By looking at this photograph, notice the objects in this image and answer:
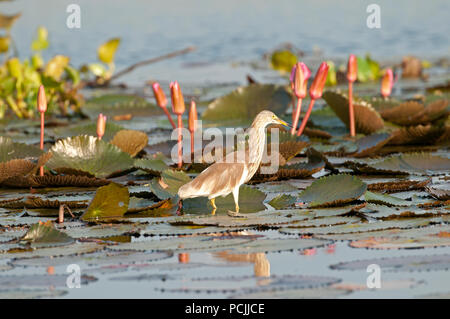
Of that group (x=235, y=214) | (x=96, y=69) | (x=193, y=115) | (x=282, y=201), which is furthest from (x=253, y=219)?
(x=96, y=69)

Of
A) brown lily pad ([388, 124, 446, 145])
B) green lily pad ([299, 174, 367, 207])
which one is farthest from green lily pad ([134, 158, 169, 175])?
brown lily pad ([388, 124, 446, 145])

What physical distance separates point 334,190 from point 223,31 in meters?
16.8

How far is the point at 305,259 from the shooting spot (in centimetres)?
388

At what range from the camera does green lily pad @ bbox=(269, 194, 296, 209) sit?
4.89 m

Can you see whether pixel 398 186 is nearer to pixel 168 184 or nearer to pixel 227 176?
pixel 227 176

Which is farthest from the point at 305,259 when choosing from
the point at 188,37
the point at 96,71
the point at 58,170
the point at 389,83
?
the point at 188,37

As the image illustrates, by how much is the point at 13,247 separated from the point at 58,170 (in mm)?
1617

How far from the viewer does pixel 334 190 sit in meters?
4.96

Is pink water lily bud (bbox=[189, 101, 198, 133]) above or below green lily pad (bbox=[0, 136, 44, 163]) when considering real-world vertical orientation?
above

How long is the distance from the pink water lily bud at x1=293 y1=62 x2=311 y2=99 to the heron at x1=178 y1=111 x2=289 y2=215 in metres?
1.10

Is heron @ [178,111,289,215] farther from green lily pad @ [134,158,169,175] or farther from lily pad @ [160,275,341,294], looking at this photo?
lily pad @ [160,275,341,294]

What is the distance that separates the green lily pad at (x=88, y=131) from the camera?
7.17m
